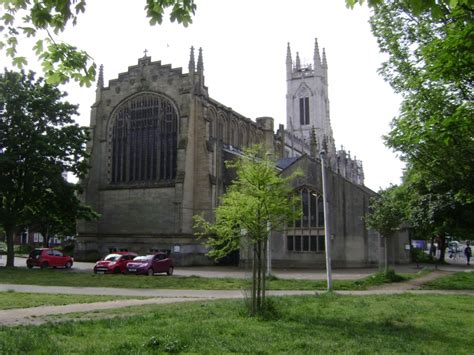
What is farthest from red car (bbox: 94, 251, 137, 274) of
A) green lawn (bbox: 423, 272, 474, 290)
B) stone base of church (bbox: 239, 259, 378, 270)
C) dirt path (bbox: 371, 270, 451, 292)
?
green lawn (bbox: 423, 272, 474, 290)

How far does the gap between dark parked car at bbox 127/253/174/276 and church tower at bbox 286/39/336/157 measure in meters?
66.8

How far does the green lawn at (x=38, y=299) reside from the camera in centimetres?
1396

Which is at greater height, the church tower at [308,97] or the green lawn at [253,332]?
the church tower at [308,97]

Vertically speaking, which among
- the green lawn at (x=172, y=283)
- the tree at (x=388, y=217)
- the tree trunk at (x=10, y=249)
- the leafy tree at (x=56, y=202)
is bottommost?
the green lawn at (x=172, y=283)

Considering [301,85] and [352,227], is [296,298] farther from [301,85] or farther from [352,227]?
[301,85]

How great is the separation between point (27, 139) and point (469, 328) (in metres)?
30.2

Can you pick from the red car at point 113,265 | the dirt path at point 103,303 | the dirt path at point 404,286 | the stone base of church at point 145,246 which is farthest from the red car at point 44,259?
the dirt path at point 404,286

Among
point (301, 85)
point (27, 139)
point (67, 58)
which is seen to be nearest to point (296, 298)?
point (67, 58)

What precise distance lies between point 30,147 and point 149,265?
1190 centimetres

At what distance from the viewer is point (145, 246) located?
4412 centimetres

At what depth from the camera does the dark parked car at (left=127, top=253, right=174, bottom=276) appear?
29.2 metres

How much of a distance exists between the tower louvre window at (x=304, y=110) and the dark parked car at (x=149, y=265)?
70.1 m

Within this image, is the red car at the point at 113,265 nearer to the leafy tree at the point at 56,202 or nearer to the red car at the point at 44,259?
the red car at the point at 44,259

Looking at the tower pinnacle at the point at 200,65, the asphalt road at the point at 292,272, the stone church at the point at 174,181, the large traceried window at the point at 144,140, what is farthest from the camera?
the tower pinnacle at the point at 200,65
